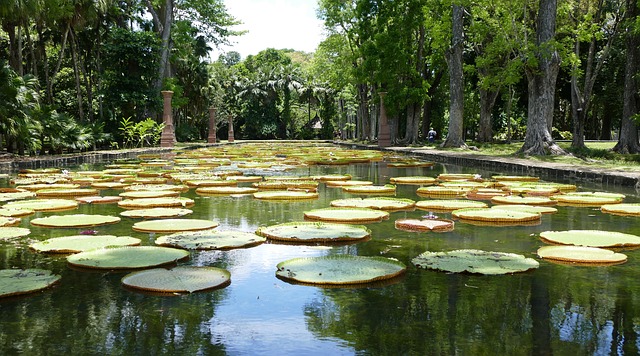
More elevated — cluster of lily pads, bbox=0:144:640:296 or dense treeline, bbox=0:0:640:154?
dense treeline, bbox=0:0:640:154

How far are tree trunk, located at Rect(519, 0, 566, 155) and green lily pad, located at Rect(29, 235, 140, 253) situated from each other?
40.5 feet

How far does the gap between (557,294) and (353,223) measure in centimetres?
243

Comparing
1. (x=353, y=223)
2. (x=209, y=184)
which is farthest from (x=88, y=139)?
(x=353, y=223)

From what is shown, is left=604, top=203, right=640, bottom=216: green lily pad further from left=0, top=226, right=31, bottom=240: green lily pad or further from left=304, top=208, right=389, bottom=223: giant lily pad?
left=0, top=226, right=31, bottom=240: green lily pad

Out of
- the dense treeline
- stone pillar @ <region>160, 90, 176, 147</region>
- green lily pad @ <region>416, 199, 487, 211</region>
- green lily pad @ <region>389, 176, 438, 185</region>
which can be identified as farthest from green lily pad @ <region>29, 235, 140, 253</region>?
stone pillar @ <region>160, 90, 176, 147</region>

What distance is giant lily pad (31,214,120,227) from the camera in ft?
16.0

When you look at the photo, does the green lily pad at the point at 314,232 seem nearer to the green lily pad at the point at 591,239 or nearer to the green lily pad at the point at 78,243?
the green lily pad at the point at 78,243

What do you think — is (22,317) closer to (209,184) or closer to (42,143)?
(209,184)

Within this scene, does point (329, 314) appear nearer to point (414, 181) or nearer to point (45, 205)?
point (45, 205)

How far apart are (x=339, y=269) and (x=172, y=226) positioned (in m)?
2.01

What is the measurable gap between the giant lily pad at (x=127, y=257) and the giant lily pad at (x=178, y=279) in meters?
0.18

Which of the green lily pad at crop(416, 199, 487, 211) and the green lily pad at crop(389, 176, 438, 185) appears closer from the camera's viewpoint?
the green lily pad at crop(416, 199, 487, 211)

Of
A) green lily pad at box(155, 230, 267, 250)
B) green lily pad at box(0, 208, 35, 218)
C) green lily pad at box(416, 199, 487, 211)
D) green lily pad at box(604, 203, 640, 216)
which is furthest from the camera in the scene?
green lily pad at box(416, 199, 487, 211)

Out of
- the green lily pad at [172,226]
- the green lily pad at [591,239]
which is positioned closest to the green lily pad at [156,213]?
the green lily pad at [172,226]
